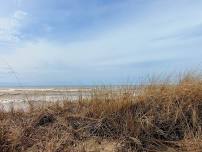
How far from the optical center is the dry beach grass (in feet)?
20.1

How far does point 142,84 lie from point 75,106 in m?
1.46

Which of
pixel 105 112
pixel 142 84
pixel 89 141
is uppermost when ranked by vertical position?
pixel 142 84

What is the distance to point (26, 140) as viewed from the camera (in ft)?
20.7

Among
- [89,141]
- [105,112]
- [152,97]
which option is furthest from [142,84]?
[89,141]

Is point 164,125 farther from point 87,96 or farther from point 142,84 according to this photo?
point 87,96

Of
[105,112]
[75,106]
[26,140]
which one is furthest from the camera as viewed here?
[75,106]

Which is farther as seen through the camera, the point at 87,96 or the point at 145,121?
the point at 87,96

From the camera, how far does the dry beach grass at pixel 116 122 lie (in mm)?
6121

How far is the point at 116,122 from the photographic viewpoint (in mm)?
6609

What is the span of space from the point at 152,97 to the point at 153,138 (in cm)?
104

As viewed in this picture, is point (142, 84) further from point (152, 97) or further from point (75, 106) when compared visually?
point (75, 106)

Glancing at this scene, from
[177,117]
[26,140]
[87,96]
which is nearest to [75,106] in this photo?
[87,96]

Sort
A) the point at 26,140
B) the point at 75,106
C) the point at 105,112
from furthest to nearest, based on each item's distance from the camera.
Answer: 1. the point at 75,106
2. the point at 105,112
3. the point at 26,140

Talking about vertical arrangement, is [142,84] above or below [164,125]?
above
